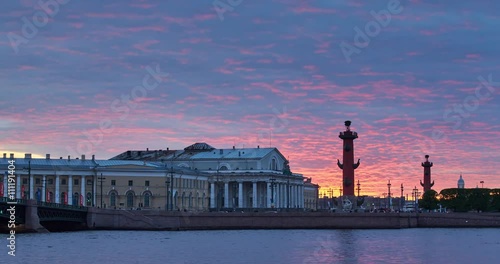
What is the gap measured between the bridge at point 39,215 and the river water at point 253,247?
167cm

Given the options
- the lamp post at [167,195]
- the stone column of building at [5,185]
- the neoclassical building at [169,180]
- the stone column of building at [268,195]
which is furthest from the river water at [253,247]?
the stone column of building at [268,195]

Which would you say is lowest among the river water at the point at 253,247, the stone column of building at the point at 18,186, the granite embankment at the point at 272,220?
the river water at the point at 253,247

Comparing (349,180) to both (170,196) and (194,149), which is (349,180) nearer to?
(170,196)

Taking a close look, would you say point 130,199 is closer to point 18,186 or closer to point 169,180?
point 169,180

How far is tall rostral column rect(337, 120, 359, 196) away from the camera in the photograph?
109 metres

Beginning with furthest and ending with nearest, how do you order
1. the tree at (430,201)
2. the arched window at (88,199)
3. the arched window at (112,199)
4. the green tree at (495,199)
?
the tree at (430,201) < the green tree at (495,199) < the arched window at (112,199) < the arched window at (88,199)

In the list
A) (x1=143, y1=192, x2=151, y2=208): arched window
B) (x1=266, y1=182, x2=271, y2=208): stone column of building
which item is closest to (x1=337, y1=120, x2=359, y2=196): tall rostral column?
(x1=143, y1=192, x2=151, y2=208): arched window

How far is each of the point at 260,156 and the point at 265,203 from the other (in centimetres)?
634

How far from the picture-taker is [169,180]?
124m

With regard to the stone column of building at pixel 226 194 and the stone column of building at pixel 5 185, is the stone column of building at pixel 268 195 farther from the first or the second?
the stone column of building at pixel 5 185

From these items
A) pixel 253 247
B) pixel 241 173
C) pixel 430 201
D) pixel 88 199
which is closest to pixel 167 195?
pixel 88 199

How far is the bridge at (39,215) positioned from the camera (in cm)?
7900

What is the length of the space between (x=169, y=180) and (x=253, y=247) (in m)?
53.0

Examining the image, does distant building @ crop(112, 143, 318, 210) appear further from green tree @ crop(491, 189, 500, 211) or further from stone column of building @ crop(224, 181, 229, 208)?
green tree @ crop(491, 189, 500, 211)
